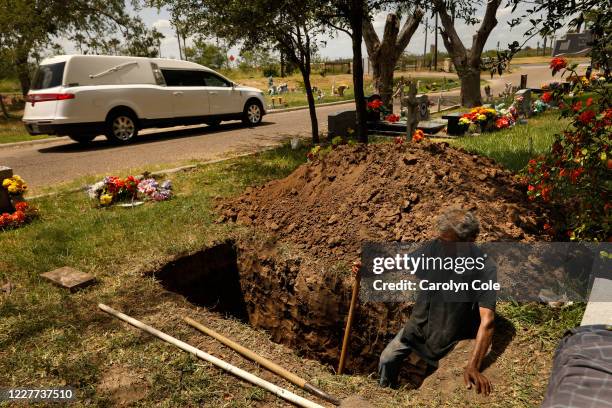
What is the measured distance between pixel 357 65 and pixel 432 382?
765cm

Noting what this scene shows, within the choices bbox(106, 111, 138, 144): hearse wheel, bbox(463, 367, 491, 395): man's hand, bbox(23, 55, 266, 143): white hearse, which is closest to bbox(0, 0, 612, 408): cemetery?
bbox(463, 367, 491, 395): man's hand

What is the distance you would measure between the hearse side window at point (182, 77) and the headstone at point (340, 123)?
164 inches

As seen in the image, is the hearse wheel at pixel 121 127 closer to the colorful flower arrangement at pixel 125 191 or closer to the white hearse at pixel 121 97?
the white hearse at pixel 121 97

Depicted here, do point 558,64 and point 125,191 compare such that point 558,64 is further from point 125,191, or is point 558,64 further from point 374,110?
point 374,110

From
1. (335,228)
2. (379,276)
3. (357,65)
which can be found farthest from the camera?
(357,65)

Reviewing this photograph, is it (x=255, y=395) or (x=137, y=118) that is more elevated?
(x=137, y=118)

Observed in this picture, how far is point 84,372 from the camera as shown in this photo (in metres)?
2.96

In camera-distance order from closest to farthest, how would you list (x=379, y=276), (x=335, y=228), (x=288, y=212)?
(x=379, y=276)
(x=335, y=228)
(x=288, y=212)

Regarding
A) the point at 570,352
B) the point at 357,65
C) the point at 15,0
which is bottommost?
the point at 570,352

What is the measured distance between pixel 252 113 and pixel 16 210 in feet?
29.8

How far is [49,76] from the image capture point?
10.0 meters

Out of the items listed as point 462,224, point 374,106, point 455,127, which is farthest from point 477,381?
point 374,106

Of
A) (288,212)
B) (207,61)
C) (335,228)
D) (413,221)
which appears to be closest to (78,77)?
(288,212)

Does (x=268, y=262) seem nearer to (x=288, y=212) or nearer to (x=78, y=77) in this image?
(x=288, y=212)
